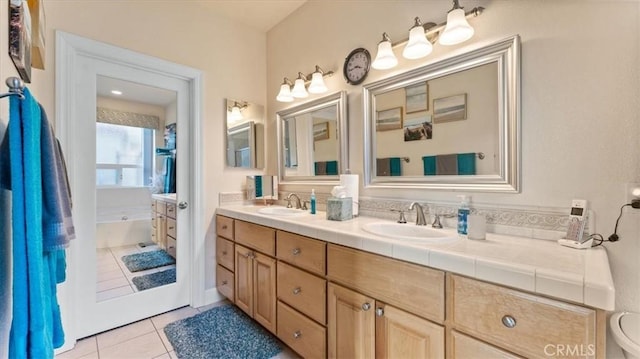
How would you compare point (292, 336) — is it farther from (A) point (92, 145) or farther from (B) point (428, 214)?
(A) point (92, 145)

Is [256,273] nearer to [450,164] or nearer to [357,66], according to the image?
[450,164]

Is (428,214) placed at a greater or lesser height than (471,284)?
greater

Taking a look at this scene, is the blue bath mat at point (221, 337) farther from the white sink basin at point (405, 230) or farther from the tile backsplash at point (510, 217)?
the tile backsplash at point (510, 217)

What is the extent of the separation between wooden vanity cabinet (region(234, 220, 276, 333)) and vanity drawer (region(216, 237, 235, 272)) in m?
0.09

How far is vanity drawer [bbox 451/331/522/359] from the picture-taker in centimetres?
86

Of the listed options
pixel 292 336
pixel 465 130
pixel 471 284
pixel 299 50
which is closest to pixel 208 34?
pixel 299 50

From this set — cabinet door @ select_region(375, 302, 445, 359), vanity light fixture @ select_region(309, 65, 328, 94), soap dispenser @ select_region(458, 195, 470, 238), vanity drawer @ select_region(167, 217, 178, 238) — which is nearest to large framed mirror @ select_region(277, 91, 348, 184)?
vanity light fixture @ select_region(309, 65, 328, 94)

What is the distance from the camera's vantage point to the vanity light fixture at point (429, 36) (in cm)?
131

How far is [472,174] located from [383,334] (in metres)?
0.90

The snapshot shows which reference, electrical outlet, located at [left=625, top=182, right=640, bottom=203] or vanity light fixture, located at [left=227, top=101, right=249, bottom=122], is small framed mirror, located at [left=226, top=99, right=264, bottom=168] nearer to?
vanity light fixture, located at [left=227, top=101, right=249, bottom=122]

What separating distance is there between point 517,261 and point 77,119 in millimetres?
2577

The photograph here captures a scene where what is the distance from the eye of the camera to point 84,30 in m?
1.85

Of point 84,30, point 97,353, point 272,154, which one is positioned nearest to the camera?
point 97,353

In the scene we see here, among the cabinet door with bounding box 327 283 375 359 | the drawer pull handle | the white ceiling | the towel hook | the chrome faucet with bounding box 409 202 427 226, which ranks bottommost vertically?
the cabinet door with bounding box 327 283 375 359
